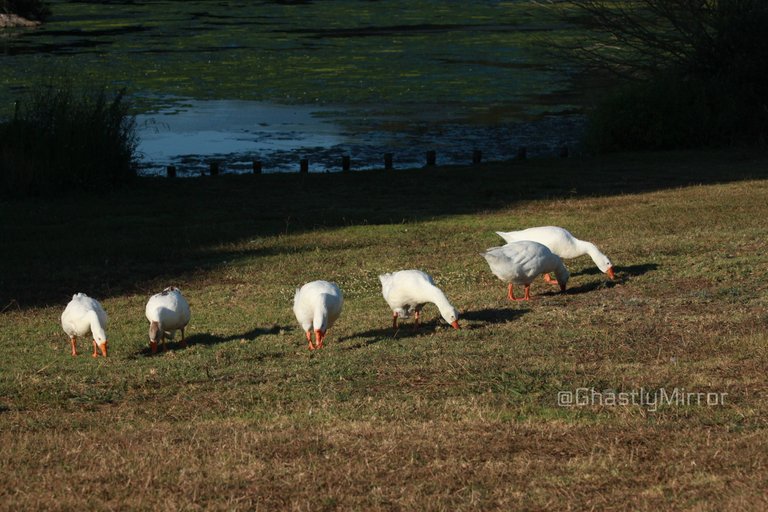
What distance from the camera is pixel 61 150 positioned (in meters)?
23.4

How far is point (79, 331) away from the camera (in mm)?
10977

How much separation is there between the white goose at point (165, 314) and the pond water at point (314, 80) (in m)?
17.5

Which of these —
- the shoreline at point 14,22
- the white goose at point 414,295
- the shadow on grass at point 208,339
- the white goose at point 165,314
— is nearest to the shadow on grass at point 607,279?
the white goose at point 414,295

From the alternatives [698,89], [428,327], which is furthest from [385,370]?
[698,89]

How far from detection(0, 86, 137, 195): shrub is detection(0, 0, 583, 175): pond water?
4026mm

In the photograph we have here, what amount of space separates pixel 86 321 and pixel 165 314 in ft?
2.52

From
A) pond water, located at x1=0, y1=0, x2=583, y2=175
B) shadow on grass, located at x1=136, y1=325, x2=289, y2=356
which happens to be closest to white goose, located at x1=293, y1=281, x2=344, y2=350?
shadow on grass, located at x1=136, y1=325, x2=289, y2=356

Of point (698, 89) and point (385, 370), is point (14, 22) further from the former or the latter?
point (385, 370)

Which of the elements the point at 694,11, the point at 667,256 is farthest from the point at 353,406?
the point at 694,11

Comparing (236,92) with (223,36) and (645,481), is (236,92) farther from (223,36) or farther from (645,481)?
(645,481)

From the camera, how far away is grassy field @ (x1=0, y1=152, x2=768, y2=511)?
6387 millimetres

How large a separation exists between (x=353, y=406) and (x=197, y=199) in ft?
47.8

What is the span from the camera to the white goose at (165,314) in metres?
10.7

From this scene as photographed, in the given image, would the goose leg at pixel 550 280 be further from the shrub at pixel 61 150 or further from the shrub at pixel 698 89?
the shrub at pixel 698 89
